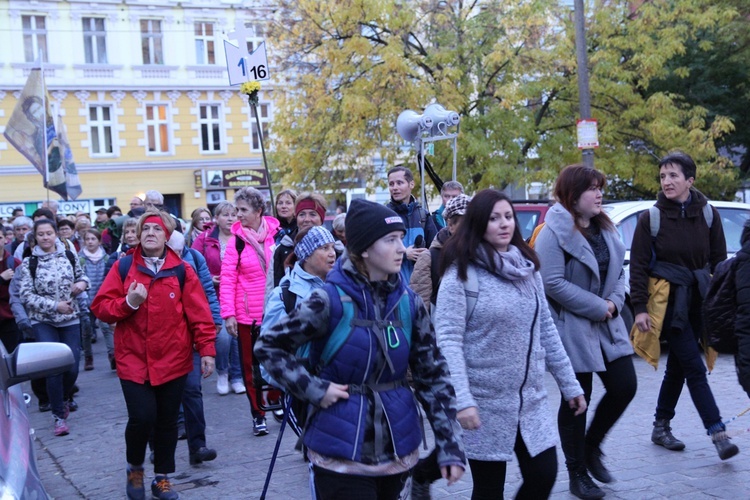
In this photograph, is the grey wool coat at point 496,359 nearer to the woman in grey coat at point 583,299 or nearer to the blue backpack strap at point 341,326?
the blue backpack strap at point 341,326

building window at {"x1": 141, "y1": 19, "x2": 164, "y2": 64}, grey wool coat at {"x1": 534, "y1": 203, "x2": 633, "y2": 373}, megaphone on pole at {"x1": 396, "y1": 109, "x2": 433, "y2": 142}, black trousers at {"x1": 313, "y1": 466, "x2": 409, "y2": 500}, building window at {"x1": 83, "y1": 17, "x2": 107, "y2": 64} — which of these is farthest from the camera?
building window at {"x1": 141, "y1": 19, "x2": 164, "y2": 64}

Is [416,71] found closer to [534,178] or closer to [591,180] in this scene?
[534,178]

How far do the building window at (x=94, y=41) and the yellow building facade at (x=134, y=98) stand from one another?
0.13ft

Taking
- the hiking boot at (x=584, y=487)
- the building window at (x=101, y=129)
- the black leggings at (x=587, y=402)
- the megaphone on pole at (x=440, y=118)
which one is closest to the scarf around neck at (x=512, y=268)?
the black leggings at (x=587, y=402)

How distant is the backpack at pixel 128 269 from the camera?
593 centimetres

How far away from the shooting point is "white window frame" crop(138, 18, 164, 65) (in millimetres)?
37062

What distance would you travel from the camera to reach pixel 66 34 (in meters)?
35.8

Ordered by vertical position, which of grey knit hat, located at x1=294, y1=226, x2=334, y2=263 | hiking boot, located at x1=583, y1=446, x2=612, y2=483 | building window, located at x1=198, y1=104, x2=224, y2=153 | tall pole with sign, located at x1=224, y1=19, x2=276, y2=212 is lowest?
hiking boot, located at x1=583, y1=446, x2=612, y2=483

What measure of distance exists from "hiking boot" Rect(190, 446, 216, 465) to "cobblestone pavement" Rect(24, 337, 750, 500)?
65 millimetres

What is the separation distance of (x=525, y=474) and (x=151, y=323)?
2.73 metres

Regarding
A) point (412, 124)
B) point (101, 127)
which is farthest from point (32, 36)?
point (412, 124)

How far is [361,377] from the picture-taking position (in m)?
3.51

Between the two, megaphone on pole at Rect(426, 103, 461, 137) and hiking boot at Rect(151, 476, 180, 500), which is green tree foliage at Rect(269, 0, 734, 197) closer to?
megaphone on pole at Rect(426, 103, 461, 137)

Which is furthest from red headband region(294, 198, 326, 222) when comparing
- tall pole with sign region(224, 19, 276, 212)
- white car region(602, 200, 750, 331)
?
white car region(602, 200, 750, 331)
